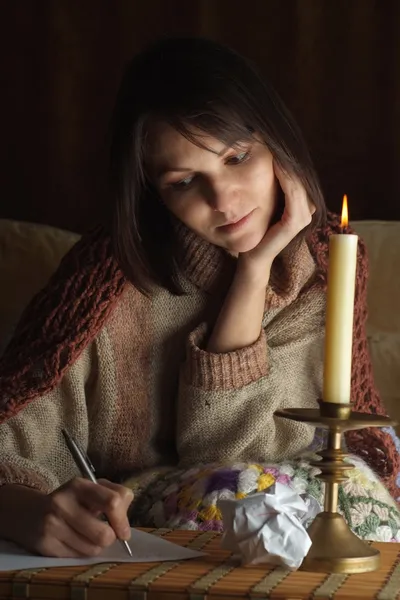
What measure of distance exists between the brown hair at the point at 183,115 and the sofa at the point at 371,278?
42 centimetres

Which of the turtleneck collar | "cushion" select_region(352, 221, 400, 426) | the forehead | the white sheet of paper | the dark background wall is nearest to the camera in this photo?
the white sheet of paper

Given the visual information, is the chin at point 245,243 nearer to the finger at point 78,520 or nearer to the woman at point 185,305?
the woman at point 185,305

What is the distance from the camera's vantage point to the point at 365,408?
1488mm

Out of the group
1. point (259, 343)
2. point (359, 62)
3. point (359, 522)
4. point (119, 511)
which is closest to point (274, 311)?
point (259, 343)

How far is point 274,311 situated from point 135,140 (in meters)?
0.32

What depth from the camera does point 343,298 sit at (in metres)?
0.89

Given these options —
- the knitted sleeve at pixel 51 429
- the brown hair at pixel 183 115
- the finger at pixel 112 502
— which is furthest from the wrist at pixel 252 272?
the finger at pixel 112 502

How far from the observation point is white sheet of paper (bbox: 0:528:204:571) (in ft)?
3.09

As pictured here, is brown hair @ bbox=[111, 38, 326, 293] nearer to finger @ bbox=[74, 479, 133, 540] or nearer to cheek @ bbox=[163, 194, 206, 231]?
cheek @ bbox=[163, 194, 206, 231]

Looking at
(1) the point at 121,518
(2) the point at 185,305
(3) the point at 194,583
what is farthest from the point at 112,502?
(2) the point at 185,305

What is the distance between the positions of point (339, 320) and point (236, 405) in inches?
19.1

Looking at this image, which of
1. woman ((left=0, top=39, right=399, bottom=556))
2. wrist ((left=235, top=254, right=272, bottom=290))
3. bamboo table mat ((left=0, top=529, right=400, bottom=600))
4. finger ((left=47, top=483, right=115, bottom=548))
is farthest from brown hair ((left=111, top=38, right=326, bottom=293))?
bamboo table mat ((left=0, top=529, right=400, bottom=600))

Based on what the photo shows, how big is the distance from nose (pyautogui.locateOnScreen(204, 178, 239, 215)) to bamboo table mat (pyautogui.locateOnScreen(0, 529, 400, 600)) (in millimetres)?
490

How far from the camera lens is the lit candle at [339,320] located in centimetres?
88
